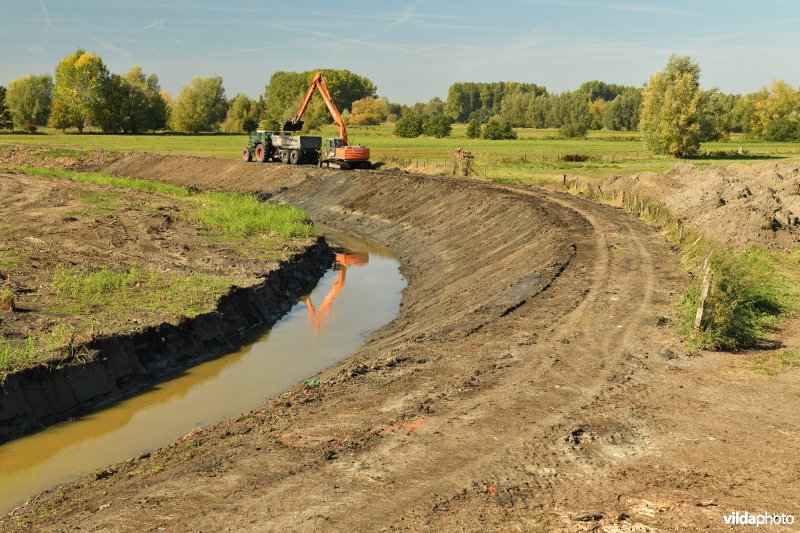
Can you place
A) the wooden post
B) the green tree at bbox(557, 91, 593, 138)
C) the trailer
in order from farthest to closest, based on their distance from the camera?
the green tree at bbox(557, 91, 593, 138) → the trailer → the wooden post

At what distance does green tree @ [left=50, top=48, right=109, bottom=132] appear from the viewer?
344ft

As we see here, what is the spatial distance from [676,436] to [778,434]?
1666 millimetres

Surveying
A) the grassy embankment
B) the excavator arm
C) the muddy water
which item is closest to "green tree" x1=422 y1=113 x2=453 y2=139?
the excavator arm

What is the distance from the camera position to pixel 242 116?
401ft

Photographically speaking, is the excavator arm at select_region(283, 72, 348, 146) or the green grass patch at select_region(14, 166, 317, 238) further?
the excavator arm at select_region(283, 72, 348, 146)

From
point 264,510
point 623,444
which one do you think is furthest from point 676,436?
point 264,510

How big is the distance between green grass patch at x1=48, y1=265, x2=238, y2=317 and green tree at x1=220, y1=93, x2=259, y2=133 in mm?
102035

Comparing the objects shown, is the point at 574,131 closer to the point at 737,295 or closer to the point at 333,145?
the point at 333,145

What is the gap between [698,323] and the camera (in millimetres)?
16172

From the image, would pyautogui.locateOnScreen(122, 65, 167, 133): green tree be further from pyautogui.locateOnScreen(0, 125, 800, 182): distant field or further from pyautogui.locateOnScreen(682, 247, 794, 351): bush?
pyautogui.locateOnScreen(682, 247, 794, 351): bush

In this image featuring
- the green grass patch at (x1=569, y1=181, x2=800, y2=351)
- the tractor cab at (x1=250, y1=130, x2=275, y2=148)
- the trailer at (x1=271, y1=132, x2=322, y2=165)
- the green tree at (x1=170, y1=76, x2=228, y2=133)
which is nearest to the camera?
the green grass patch at (x1=569, y1=181, x2=800, y2=351)

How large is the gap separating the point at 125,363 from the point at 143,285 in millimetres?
5379

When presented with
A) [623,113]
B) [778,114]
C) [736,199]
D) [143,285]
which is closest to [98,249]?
[143,285]

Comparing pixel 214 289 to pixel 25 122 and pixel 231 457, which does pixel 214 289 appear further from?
pixel 25 122
